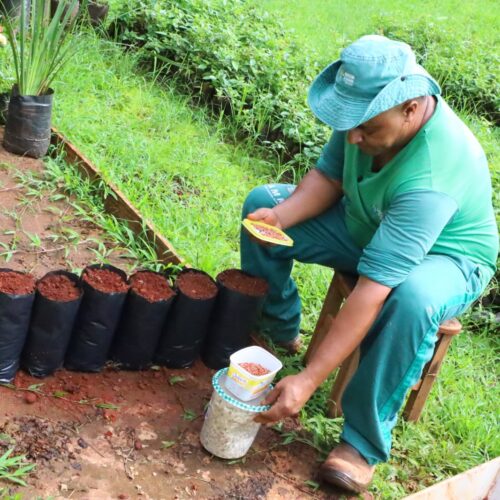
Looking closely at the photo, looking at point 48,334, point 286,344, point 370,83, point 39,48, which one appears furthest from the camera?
point 39,48

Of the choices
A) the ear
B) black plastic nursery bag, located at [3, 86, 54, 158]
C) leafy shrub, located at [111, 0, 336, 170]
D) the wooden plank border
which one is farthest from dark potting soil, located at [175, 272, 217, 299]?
leafy shrub, located at [111, 0, 336, 170]

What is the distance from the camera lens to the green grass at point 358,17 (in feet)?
23.2

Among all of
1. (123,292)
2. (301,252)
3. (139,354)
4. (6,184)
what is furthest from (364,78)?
(6,184)

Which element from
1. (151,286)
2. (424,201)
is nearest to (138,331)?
(151,286)

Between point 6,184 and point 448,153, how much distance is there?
2.30 meters

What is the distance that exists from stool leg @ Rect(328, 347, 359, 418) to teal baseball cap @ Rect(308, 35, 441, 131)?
0.92m

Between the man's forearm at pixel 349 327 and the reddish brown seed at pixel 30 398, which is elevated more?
the man's forearm at pixel 349 327

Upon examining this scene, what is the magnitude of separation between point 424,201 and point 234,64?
124 inches

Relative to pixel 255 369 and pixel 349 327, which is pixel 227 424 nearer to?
pixel 255 369

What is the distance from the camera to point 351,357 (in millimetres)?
2676

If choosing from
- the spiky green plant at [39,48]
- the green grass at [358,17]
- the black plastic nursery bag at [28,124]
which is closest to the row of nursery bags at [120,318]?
the black plastic nursery bag at [28,124]

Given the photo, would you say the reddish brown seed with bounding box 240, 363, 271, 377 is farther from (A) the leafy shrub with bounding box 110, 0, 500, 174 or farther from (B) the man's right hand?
(A) the leafy shrub with bounding box 110, 0, 500, 174

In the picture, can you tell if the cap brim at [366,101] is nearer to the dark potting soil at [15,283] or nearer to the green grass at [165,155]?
the dark potting soil at [15,283]

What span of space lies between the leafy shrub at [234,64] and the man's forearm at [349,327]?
254 centimetres
